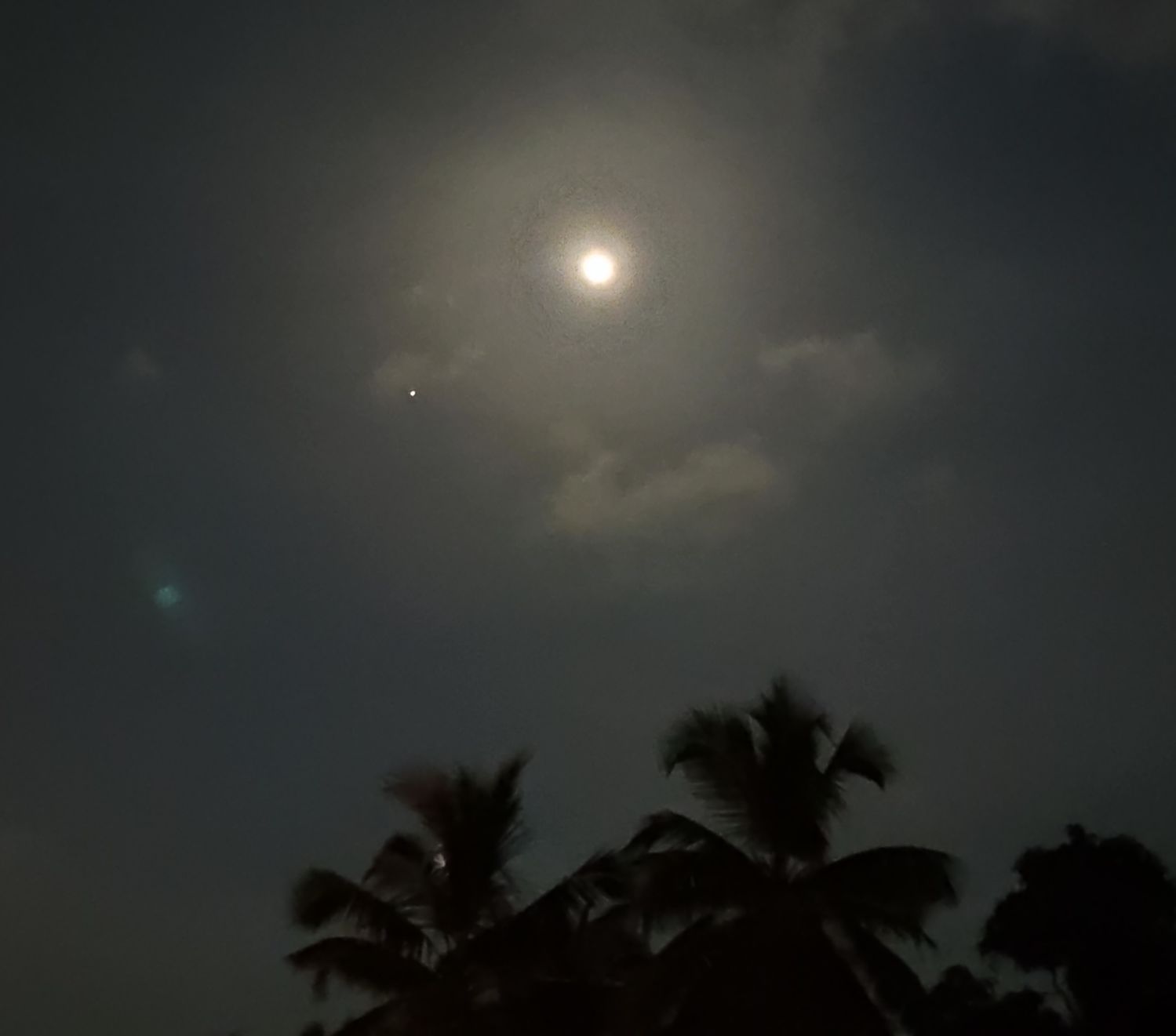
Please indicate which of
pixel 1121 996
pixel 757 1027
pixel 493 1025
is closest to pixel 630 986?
pixel 757 1027

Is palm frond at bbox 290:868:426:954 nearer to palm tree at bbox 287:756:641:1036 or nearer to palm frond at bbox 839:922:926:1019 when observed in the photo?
palm tree at bbox 287:756:641:1036

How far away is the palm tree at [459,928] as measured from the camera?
18703mm

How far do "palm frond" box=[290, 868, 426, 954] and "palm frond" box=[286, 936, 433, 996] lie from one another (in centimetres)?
22

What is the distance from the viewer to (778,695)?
18516 millimetres

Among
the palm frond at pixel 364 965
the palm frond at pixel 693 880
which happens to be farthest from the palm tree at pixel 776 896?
the palm frond at pixel 364 965

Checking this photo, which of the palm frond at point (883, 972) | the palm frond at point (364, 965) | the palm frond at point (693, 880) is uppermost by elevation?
the palm frond at point (364, 965)

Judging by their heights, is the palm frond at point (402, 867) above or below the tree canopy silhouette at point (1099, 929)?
above

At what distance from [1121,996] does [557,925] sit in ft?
33.6

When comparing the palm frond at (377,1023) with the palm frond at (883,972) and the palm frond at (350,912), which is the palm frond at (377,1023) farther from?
the palm frond at (883,972)

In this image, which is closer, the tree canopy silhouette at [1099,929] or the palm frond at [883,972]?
the palm frond at [883,972]

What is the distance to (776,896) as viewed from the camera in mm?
17344

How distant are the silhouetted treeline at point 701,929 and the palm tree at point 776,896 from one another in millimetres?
25

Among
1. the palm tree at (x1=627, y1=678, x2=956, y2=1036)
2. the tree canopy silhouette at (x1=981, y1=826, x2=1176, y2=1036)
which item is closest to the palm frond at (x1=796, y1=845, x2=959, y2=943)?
the palm tree at (x1=627, y1=678, x2=956, y2=1036)

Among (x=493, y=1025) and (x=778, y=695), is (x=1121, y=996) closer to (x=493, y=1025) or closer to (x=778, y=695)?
(x=778, y=695)
